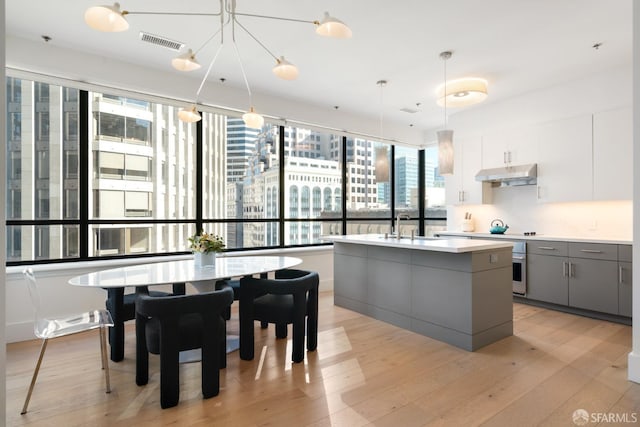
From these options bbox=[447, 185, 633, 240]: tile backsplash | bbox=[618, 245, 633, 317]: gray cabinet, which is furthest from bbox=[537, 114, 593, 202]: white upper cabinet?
bbox=[618, 245, 633, 317]: gray cabinet

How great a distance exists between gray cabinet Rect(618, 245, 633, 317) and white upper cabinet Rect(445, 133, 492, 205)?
6.60ft

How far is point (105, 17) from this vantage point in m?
2.06

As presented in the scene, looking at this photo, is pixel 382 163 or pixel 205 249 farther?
pixel 382 163

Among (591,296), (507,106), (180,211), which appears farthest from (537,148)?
(180,211)

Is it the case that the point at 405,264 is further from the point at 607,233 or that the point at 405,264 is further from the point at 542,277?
the point at 607,233

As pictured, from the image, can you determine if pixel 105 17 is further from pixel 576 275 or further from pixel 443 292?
pixel 576 275

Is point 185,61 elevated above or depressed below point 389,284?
above

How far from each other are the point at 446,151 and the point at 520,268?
77.5 inches

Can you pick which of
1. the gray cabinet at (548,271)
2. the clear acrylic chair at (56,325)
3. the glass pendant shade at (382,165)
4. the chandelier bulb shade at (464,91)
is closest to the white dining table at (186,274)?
the clear acrylic chair at (56,325)

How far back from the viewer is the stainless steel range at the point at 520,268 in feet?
15.0

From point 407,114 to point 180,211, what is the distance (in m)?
3.99

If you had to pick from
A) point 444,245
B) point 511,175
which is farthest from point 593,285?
point 444,245

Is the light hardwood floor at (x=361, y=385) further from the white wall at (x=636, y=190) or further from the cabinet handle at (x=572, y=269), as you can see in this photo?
the cabinet handle at (x=572, y=269)

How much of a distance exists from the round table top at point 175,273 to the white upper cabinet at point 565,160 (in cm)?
362
